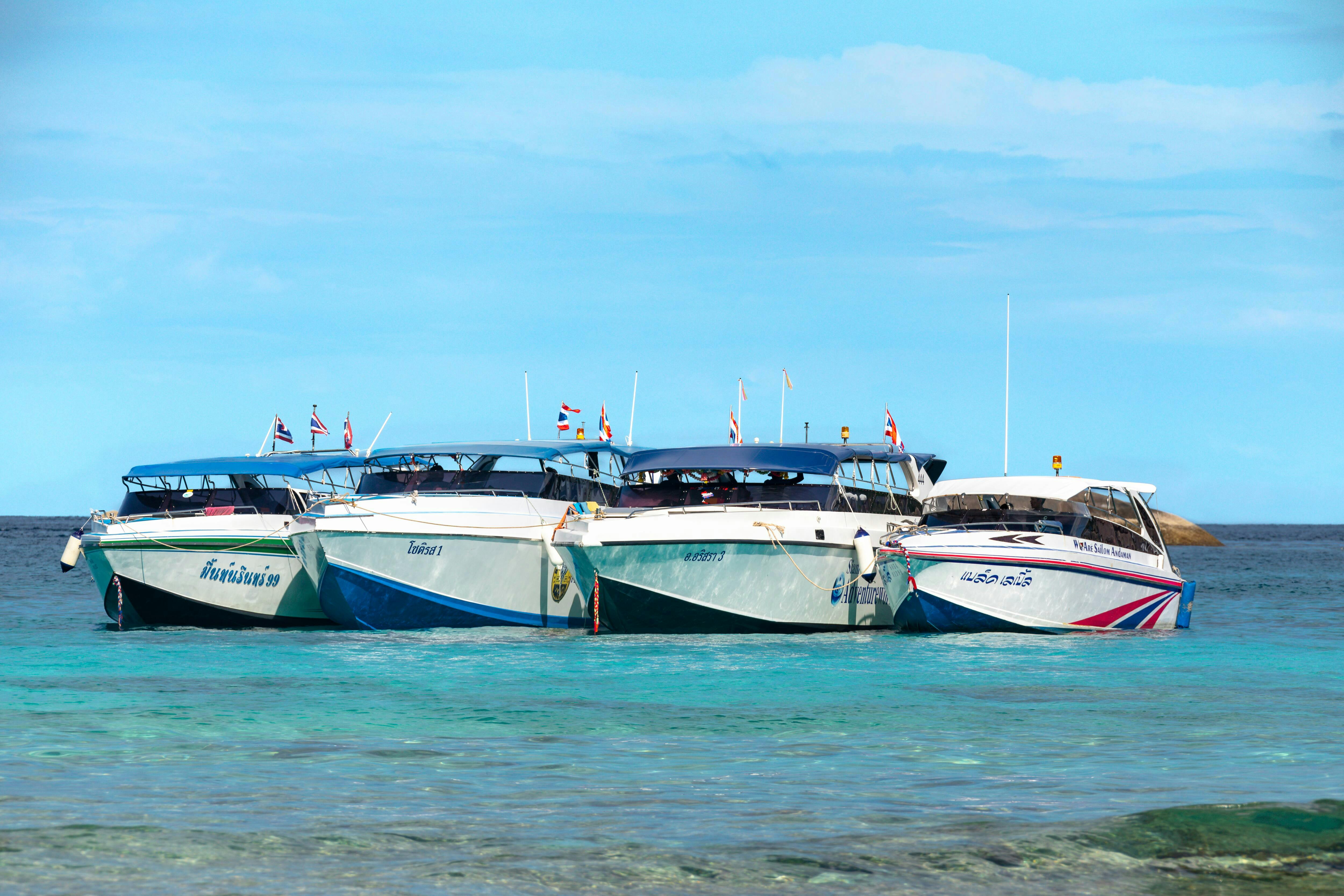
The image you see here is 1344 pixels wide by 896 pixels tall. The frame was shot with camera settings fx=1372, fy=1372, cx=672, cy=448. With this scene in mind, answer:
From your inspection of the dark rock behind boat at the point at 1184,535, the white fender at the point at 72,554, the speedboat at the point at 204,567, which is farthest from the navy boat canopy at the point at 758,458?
the dark rock behind boat at the point at 1184,535

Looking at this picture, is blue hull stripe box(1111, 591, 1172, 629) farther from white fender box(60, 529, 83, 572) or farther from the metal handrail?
white fender box(60, 529, 83, 572)

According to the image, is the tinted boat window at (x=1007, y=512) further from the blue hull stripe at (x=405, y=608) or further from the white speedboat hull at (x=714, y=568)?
the blue hull stripe at (x=405, y=608)

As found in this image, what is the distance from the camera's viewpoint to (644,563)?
2106 cm

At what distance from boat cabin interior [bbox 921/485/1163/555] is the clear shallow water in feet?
6.84

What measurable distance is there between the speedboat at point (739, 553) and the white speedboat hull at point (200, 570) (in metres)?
5.51

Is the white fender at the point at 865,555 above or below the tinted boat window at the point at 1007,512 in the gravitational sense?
below

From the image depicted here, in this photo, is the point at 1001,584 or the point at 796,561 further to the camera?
the point at 796,561

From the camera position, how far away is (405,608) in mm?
22672

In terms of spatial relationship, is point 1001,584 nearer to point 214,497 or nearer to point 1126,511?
point 1126,511

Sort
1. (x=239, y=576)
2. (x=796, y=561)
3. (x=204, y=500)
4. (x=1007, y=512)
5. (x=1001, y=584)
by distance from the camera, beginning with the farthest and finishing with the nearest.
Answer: (x=204, y=500) → (x=239, y=576) → (x=1007, y=512) → (x=796, y=561) → (x=1001, y=584)

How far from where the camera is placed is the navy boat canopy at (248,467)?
2558 cm

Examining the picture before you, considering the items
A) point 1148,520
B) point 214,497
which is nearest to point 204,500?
point 214,497

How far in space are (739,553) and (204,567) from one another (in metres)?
9.77

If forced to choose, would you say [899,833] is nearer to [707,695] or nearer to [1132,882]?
[1132,882]
